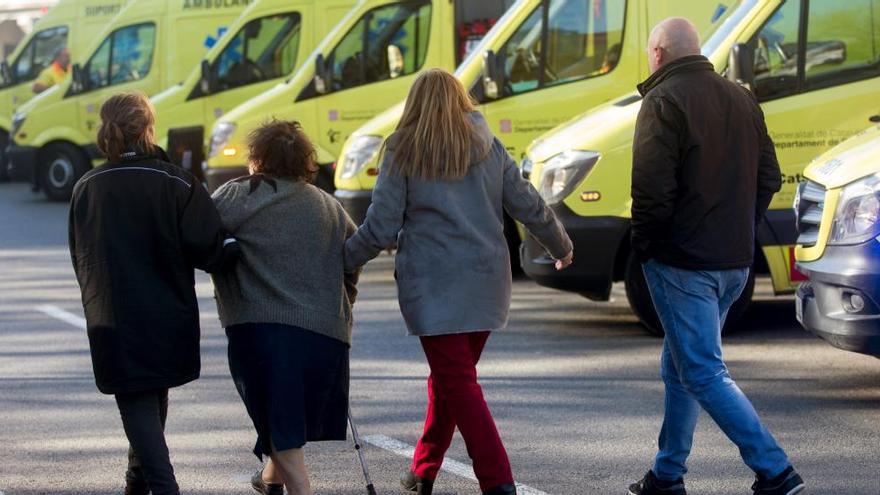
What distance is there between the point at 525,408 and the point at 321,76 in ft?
23.2

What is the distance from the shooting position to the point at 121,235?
507cm

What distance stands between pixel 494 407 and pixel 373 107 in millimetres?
6715

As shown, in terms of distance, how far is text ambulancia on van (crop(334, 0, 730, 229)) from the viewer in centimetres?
1080

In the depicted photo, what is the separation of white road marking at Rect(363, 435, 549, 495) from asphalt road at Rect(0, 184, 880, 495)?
0.02m

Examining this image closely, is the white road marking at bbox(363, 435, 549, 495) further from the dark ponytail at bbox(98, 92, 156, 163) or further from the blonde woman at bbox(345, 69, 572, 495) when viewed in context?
the dark ponytail at bbox(98, 92, 156, 163)

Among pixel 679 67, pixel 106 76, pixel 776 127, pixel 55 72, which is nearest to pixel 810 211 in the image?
pixel 776 127

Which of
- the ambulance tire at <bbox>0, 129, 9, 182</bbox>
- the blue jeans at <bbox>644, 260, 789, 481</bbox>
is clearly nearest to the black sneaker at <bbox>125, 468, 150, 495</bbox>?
the blue jeans at <bbox>644, 260, 789, 481</bbox>

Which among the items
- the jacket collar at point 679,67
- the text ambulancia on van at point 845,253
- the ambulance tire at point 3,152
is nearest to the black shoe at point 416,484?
the jacket collar at point 679,67

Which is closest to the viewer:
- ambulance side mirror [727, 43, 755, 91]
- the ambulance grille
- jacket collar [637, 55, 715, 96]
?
jacket collar [637, 55, 715, 96]

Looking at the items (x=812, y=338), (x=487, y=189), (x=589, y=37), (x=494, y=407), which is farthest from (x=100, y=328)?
(x=589, y=37)

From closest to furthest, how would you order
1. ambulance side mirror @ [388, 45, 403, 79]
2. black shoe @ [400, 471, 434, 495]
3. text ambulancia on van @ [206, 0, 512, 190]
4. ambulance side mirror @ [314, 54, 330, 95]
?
black shoe @ [400, 471, 434, 495] → text ambulancia on van @ [206, 0, 512, 190] → ambulance side mirror @ [388, 45, 403, 79] → ambulance side mirror @ [314, 54, 330, 95]

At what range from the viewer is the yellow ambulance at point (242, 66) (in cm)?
1644

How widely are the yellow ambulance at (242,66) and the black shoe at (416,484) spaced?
36.1 feet

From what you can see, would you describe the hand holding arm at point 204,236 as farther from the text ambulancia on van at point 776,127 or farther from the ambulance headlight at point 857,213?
the text ambulancia on van at point 776,127
